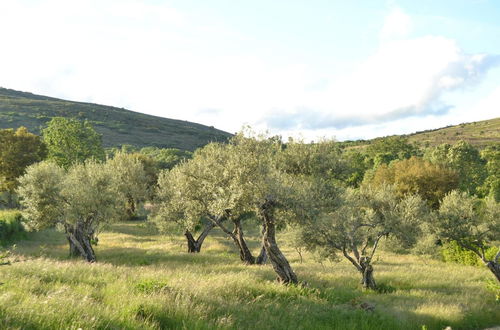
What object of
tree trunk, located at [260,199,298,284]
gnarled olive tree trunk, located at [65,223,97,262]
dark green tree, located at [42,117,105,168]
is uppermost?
dark green tree, located at [42,117,105,168]

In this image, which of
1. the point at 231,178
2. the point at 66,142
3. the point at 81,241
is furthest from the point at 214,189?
the point at 66,142

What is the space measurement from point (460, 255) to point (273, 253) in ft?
95.2

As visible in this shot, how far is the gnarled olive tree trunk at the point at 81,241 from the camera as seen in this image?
1064 inches

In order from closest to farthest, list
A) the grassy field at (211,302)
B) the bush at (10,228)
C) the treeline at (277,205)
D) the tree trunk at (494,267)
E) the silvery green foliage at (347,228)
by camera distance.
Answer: the grassy field at (211,302), the treeline at (277,205), the silvery green foliage at (347,228), the tree trunk at (494,267), the bush at (10,228)

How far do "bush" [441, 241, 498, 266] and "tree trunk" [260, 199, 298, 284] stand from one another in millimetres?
24278

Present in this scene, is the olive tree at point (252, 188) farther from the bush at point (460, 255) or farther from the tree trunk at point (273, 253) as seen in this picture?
the bush at point (460, 255)

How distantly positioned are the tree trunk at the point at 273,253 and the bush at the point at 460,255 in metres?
Answer: 24.3

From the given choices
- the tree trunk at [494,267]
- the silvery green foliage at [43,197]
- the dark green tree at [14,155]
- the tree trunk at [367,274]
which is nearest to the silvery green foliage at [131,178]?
Result: the dark green tree at [14,155]

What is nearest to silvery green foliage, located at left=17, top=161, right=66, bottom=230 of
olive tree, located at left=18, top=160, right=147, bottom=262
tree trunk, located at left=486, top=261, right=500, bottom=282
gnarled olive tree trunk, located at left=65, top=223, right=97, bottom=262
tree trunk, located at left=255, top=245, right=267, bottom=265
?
olive tree, located at left=18, top=160, right=147, bottom=262

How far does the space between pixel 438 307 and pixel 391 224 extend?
6.40m

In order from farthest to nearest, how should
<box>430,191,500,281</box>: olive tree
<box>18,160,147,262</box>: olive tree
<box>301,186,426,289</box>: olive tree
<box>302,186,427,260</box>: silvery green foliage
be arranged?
1. <box>18,160,147,262</box>: olive tree
2. <box>430,191,500,281</box>: olive tree
3. <box>302,186,427,260</box>: silvery green foliage
4. <box>301,186,426,289</box>: olive tree

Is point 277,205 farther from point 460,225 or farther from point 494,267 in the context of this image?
point 494,267

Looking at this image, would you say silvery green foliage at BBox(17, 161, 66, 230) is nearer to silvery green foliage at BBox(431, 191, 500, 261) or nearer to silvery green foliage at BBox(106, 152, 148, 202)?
silvery green foliage at BBox(106, 152, 148, 202)

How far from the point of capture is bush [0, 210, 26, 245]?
116ft
